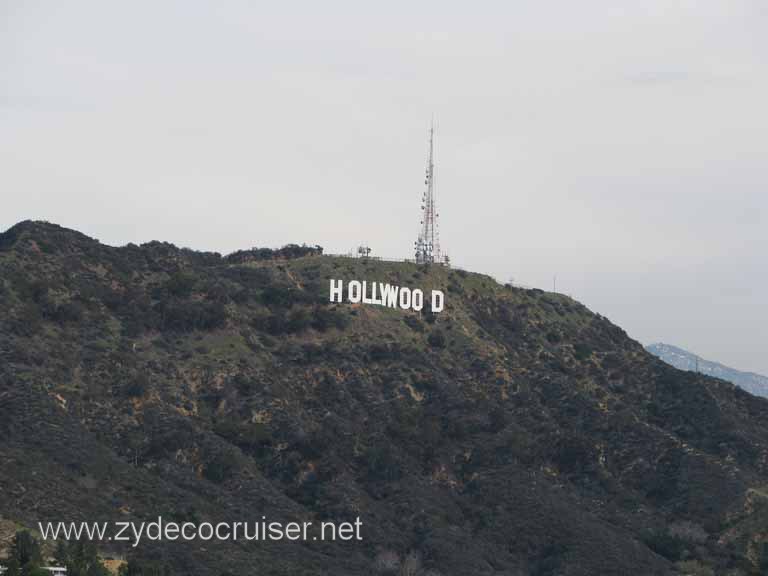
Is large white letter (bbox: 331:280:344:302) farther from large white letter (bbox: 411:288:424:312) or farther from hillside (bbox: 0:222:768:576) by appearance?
large white letter (bbox: 411:288:424:312)

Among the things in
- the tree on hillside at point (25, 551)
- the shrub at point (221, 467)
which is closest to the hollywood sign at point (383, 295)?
the shrub at point (221, 467)

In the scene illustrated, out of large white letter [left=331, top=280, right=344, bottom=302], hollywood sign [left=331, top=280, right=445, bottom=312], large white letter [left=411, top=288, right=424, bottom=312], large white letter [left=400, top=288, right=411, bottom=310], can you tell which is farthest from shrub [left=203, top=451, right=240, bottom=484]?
large white letter [left=411, top=288, right=424, bottom=312]

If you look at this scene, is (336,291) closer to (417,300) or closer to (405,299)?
(405,299)

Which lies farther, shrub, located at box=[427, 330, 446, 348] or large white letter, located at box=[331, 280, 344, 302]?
large white letter, located at box=[331, 280, 344, 302]

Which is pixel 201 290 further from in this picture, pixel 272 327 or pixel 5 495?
pixel 5 495

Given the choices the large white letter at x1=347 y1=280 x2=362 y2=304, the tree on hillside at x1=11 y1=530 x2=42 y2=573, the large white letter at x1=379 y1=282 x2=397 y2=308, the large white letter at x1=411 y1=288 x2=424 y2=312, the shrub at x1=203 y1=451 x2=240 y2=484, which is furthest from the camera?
the large white letter at x1=411 y1=288 x2=424 y2=312

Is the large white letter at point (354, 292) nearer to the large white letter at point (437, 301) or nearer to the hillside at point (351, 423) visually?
the hillside at point (351, 423)

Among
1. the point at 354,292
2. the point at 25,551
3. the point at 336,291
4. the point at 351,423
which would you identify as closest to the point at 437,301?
the point at 354,292
